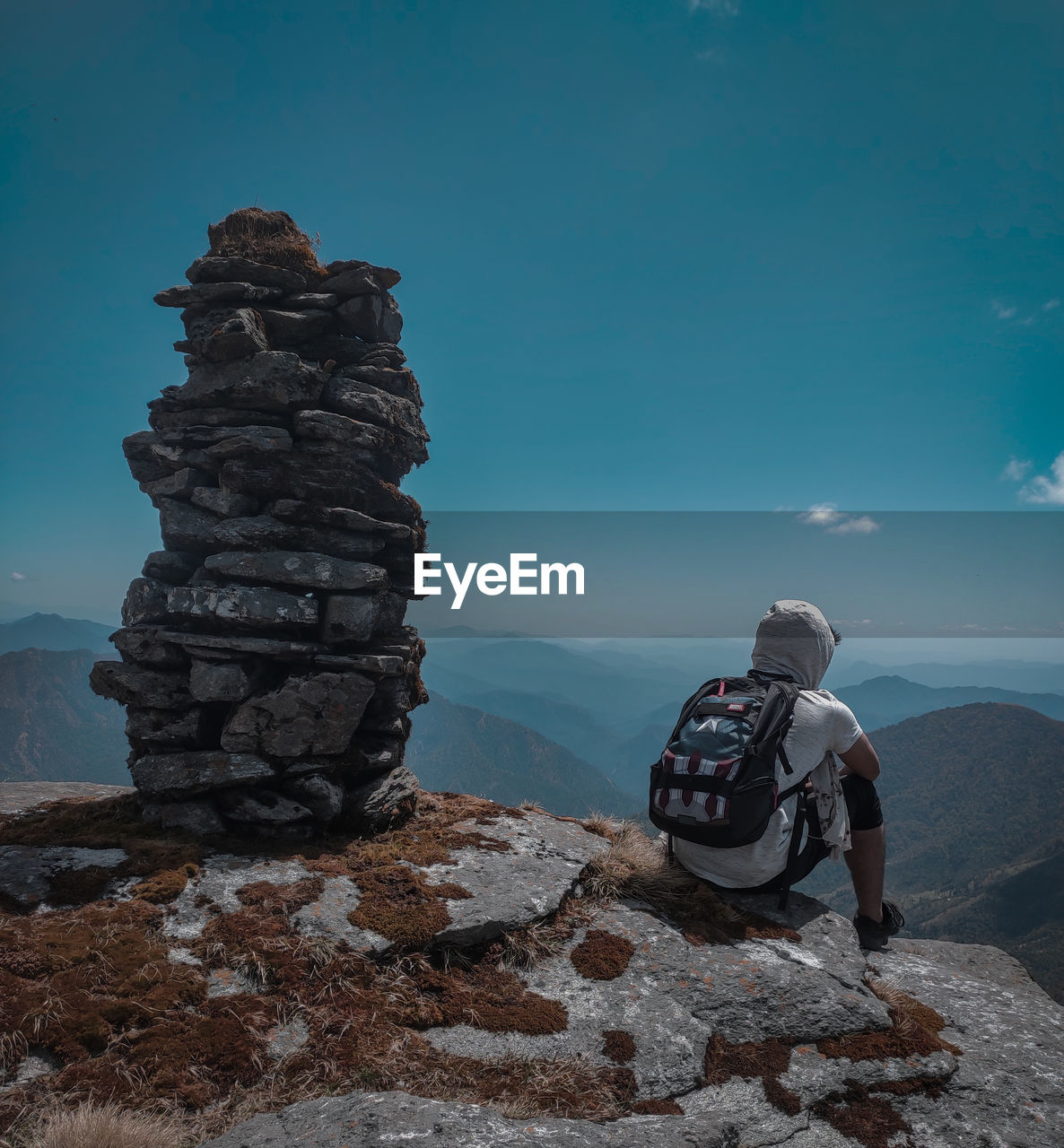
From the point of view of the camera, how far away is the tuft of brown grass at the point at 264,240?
44.5ft

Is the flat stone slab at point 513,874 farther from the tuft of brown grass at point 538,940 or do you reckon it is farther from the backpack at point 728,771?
the backpack at point 728,771

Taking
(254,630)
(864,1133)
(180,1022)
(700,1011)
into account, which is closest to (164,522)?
(254,630)

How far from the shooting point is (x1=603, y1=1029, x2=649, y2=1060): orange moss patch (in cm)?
607

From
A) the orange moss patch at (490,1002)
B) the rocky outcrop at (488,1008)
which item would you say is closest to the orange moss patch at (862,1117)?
the rocky outcrop at (488,1008)

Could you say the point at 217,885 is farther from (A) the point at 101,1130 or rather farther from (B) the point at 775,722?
(B) the point at 775,722

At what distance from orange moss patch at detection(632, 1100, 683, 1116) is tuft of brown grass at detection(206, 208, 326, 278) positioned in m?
15.4

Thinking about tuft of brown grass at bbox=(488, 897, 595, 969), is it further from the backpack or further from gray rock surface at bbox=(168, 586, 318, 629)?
gray rock surface at bbox=(168, 586, 318, 629)

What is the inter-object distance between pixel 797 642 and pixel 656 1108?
5.47 metres

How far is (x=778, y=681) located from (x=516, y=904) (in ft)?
15.5

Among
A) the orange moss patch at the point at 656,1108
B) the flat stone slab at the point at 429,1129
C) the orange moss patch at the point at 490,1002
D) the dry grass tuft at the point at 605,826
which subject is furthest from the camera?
the dry grass tuft at the point at 605,826

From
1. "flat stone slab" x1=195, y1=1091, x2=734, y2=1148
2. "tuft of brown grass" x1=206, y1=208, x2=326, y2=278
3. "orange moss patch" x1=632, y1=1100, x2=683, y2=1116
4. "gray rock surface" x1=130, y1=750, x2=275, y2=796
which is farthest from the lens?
"tuft of brown grass" x1=206, y1=208, x2=326, y2=278

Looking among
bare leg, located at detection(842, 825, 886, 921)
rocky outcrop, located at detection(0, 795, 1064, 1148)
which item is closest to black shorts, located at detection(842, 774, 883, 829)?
bare leg, located at detection(842, 825, 886, 921)

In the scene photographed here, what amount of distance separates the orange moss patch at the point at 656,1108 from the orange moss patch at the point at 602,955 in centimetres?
183

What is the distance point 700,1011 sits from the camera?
676 centimetres
